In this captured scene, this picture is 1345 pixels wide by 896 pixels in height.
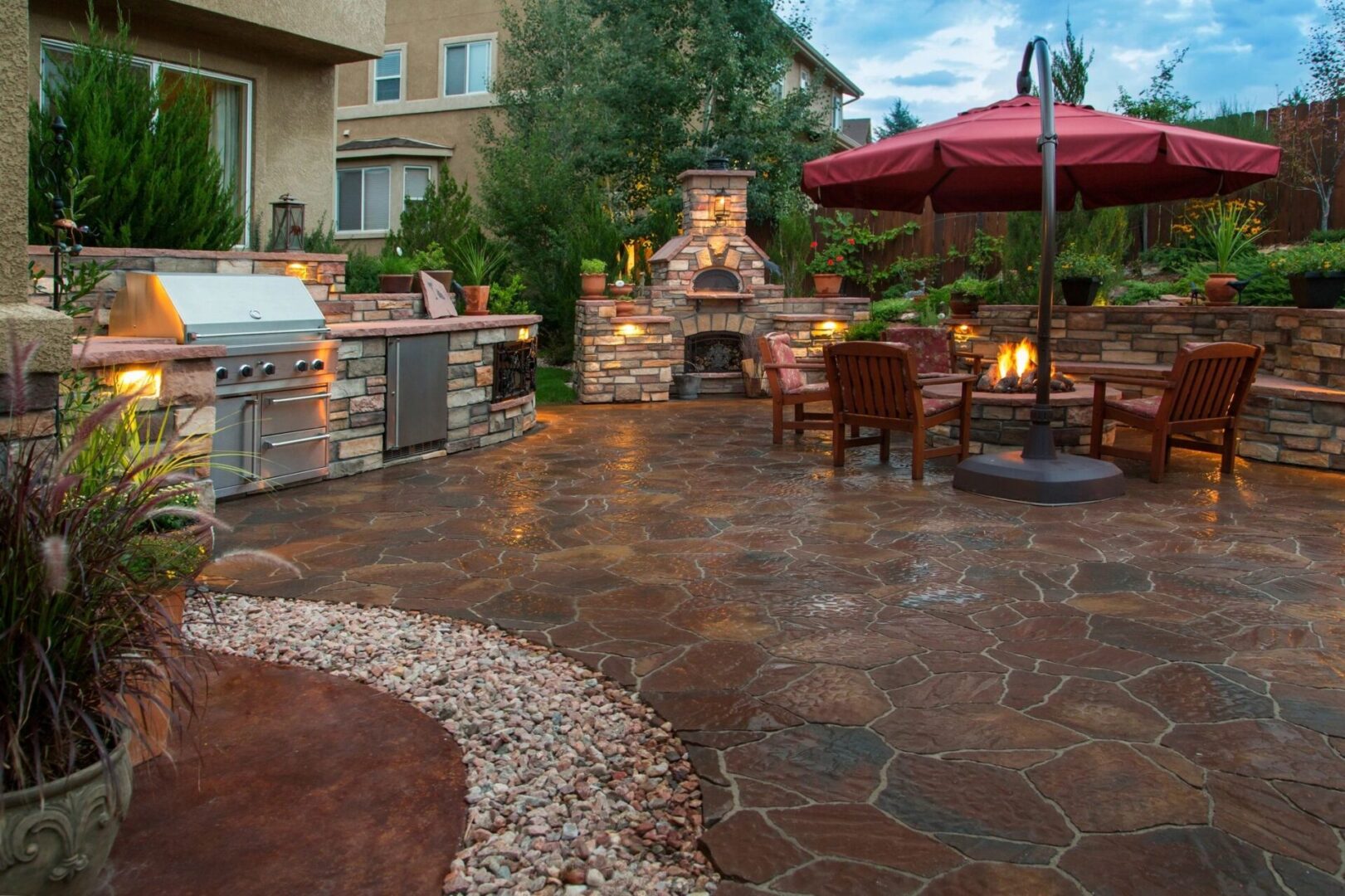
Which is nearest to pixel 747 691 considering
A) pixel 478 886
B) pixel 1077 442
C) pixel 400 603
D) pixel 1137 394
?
pixel 478 886

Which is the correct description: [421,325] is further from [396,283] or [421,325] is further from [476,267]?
[476,267]

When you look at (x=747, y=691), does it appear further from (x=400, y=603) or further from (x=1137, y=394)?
(x=1137, y=394)

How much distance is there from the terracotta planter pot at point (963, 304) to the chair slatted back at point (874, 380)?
582cm

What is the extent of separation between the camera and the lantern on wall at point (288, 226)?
10.2 metres

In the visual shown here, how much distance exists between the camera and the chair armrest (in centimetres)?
790

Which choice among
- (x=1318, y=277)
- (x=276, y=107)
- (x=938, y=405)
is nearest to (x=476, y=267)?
(x=276, y=107)

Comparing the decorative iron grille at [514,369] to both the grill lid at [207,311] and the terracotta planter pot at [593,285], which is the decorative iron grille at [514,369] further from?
the terracotta planter pot at [593,285]

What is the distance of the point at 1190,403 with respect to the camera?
8.12 m

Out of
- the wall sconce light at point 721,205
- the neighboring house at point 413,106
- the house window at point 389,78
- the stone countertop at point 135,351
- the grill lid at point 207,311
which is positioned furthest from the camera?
the house window at point 389,78

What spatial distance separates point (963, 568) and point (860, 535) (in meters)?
0.86

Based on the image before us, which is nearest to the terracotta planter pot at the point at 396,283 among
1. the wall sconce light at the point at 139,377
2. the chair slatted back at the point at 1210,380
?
the wall sconce light at the point at 139,377

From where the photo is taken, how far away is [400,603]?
16.6ft

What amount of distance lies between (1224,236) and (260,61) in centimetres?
1082

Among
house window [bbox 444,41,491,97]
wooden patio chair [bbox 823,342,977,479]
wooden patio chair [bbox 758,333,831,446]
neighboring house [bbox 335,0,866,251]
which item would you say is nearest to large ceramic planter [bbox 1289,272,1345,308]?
wooden patio chair [bbox 823,342,977,479]
